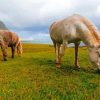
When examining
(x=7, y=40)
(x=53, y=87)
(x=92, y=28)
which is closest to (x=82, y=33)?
(x=92, y=28)

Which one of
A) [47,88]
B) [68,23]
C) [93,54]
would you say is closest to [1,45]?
[68,23]

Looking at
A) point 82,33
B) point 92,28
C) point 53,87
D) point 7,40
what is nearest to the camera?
point 53,87

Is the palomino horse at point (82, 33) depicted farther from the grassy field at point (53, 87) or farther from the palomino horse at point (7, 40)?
the palomino horse at point (7, 40)

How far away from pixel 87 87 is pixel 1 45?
536 inches

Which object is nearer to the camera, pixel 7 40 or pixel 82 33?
pixel 82 33

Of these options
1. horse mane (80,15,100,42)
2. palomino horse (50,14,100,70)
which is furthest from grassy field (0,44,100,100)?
horse mane (80,15,100,42)

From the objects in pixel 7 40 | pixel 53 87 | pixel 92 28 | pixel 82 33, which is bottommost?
pixel 53 87

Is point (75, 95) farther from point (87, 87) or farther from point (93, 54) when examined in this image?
point (93, 54)

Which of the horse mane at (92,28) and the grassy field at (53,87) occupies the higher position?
the horse mane at (92,28)

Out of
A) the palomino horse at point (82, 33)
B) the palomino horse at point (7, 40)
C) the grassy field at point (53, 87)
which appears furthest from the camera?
the palomino horse at point (7, 40)

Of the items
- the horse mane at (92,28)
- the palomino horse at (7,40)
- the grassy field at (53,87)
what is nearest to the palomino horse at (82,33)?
the horse mane at (92,28)

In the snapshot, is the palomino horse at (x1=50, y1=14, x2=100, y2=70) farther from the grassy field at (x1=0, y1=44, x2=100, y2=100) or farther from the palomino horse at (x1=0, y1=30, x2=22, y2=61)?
the palomino horse at (x1=0, y1=30, x2=22, y2=61)

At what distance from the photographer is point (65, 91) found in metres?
10.1

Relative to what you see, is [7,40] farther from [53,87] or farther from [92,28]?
[53,87]
